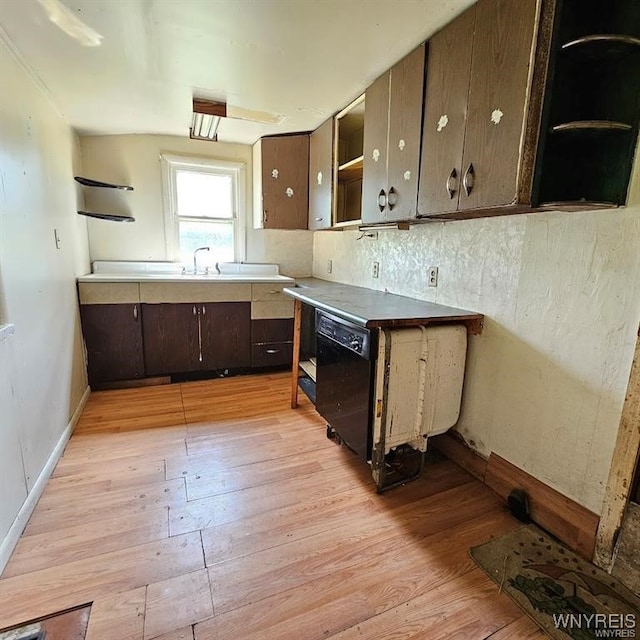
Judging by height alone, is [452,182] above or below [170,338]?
above

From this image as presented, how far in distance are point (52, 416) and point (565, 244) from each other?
268cm

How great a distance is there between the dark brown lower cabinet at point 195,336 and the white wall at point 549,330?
1.81 metres

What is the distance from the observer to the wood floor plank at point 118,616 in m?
1.14

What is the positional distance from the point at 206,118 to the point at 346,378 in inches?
88.6

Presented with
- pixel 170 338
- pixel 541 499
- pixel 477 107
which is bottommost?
pixel 541 499

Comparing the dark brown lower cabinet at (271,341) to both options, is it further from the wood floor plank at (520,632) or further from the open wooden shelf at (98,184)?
the wood floor plank at (520,632)

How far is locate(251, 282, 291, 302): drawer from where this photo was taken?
329cm

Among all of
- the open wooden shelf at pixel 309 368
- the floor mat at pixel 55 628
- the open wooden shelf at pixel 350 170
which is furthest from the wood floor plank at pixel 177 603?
the open wooden shelf at pixel 350 170

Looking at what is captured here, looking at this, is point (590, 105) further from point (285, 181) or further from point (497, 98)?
point (285, 181)

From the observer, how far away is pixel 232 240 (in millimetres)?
3725

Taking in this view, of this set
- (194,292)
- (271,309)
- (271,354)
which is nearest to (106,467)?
(194,292)

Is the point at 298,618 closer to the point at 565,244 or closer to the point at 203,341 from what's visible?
the point at 565,244

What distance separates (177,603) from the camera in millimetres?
1250

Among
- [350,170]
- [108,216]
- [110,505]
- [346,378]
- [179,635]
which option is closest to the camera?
[179,635]
